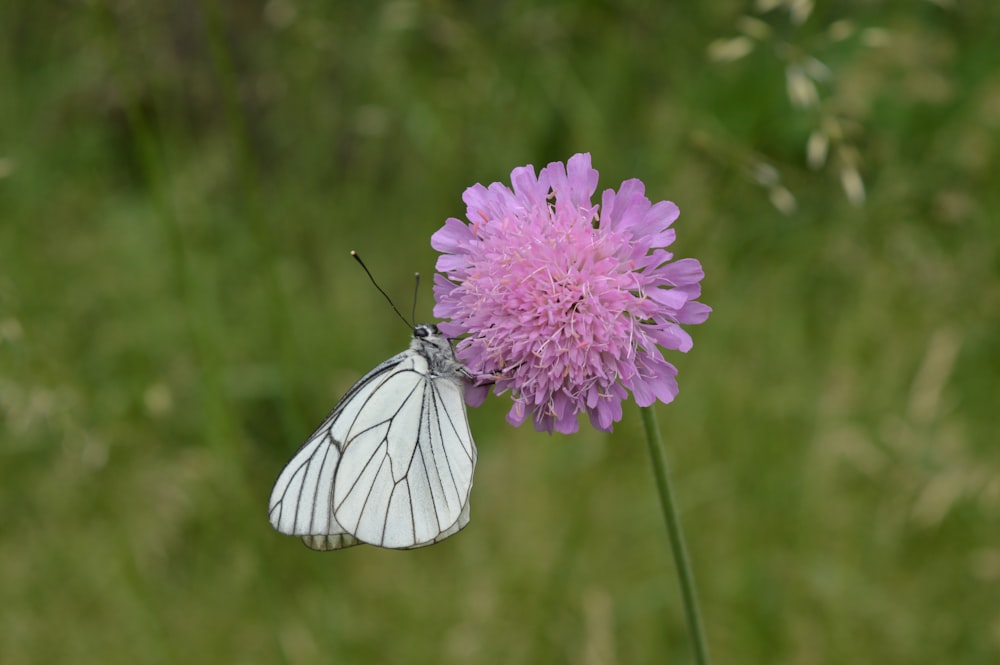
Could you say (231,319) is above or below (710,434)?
above

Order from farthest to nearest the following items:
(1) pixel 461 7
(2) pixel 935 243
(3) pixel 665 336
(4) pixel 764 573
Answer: (1) pixel 461 7
(2) pixel 935 243
(4) pixel 764 573
(3) pixel 665 336

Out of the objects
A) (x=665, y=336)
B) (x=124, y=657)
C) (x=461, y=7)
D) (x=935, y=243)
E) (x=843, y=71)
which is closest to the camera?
(x=665, y=336)

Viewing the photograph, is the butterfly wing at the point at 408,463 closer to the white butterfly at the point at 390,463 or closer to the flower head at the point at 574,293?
the white butterfly at the point at 390,463

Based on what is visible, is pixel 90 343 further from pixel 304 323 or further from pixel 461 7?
pixel 461 7

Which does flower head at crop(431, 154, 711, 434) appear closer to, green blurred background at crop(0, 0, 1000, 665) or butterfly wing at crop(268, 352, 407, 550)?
butterfly wing at crop(268, 352, 407, 550)

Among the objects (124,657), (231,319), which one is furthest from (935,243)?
(124,657)

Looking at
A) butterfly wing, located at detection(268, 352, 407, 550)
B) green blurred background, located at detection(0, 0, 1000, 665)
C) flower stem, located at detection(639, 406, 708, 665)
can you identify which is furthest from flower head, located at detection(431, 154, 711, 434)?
green blurred background, located at detection(0, 0, 1000, 665)

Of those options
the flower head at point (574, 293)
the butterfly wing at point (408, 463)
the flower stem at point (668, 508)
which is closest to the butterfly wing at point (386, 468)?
the butterfly wing at point (408, 463)
